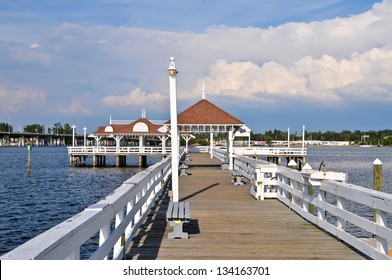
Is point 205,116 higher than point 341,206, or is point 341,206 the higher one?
point 205,116

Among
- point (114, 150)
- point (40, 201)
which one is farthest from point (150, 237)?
point (114, 150)

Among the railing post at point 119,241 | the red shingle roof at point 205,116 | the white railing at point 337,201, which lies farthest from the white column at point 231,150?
the railing post at point 119,241

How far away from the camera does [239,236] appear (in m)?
8.24

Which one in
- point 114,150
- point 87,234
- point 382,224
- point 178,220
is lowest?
point 178,220

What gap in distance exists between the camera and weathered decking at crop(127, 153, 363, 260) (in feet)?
22.7

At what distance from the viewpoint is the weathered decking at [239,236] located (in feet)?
22.7

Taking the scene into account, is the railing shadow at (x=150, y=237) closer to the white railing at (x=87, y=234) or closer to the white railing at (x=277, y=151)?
the white railing at (x=87, y=234)

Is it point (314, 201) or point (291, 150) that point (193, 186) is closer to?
point (314, 201)

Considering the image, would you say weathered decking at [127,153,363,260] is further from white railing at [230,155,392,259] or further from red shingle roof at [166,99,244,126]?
red shingle roof at [166,99,244,126]

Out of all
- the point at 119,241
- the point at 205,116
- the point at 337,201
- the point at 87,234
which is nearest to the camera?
the point at 87,234

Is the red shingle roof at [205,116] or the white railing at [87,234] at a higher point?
the red shingle roof at [205,116]

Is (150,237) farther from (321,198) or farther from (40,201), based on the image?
(40,201)

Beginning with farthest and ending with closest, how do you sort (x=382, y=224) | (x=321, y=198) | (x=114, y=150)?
(x=114, y=150)
(x=321, y=198)
(x=382, y=224)

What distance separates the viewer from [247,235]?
8.34m
